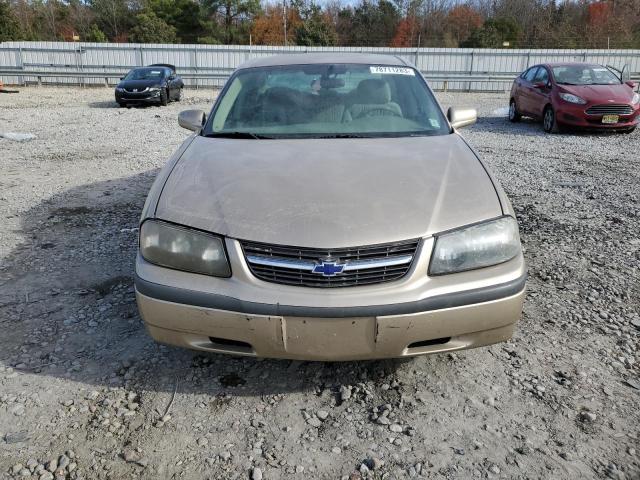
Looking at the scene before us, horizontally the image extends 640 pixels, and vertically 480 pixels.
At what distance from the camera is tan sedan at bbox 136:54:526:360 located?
2.21m

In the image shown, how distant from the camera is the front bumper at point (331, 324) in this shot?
2.19 metres

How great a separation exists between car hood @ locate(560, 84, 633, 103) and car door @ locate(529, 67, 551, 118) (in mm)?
465

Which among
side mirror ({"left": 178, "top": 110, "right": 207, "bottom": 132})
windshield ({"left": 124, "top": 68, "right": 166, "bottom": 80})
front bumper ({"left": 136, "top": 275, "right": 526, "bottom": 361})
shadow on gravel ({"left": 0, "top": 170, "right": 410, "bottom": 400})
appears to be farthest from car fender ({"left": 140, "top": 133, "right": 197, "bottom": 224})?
windshield ({"left": 124, "top": 68, "right": 166, "bottom": 80})

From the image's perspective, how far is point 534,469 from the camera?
6.86 feet

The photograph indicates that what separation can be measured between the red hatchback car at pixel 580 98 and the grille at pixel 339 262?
10.0 metres

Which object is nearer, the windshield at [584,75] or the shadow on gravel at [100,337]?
the shadow on gravel at [100,337]

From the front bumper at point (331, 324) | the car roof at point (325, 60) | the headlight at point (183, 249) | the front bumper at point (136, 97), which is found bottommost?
the front bumper at point (331, 324)

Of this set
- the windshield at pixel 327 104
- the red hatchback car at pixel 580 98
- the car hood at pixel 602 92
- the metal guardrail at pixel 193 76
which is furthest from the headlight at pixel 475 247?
the metal guardrail at pixel 193 76

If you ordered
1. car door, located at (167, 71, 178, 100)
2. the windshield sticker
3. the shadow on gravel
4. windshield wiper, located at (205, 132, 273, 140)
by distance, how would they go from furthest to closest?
car door, located at (167, 71, 178, 100)
the windshield sticker
windshield wiper, located at (205, 132, 273, 140)
the shadow on gravel

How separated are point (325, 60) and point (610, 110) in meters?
8.97

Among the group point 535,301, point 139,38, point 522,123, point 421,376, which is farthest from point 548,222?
point 139,38

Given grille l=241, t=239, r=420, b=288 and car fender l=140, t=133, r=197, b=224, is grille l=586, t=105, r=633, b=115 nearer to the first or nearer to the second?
car fender l=140, t=133, r=197, b=224

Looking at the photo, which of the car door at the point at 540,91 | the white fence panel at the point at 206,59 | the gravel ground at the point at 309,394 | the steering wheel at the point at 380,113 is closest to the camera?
the gravel ground at the point at 309,394

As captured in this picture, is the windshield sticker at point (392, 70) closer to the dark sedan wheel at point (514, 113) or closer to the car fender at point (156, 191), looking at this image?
the car fender at point (156, 191)
